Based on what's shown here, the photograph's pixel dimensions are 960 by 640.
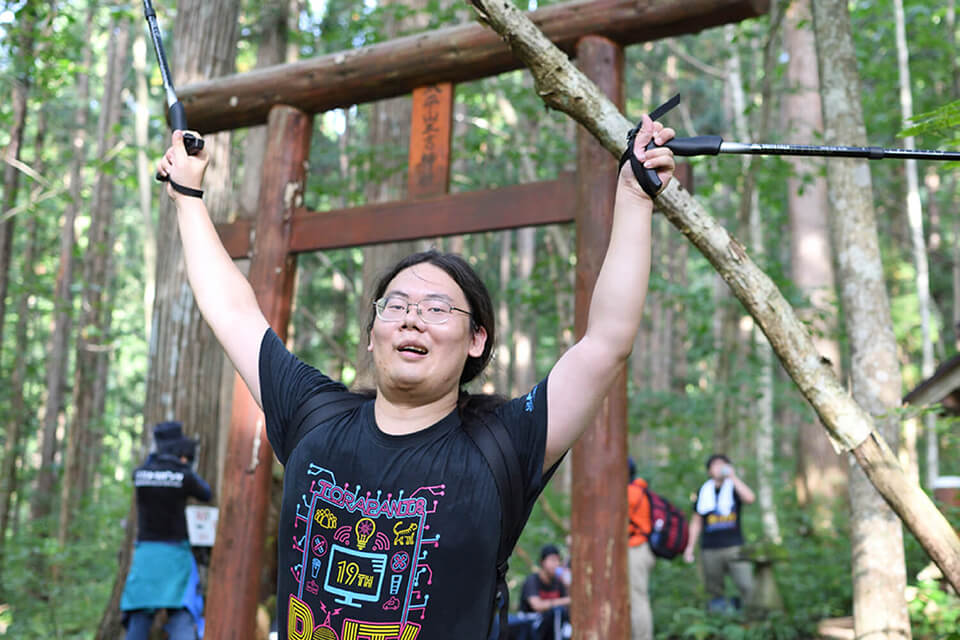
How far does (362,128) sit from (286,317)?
19019 mm

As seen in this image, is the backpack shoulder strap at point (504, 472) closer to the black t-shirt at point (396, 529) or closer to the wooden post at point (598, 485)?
the black t-shirt at point (396, 529)

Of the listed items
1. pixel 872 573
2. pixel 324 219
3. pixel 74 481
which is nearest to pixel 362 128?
pixel 74 481

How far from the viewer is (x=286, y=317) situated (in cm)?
484

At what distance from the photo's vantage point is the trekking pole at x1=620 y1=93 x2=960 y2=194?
5.90 feet

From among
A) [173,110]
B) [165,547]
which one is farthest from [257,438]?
[173,110]

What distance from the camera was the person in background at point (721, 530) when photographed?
8133 millimetres

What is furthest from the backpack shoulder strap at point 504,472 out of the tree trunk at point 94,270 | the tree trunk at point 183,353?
the tree trunk at point 94,270

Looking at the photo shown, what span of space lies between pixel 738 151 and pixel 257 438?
3378mm

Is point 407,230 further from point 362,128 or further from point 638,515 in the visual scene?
point 362,128

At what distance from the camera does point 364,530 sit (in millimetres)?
1730

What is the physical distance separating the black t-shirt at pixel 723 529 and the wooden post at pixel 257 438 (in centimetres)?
523

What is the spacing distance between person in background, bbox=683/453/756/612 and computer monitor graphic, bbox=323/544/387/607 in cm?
688

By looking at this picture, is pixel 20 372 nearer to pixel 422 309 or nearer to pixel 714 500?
pixel 714 500

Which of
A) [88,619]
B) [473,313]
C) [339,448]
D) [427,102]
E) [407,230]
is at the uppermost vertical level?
[427,102]
